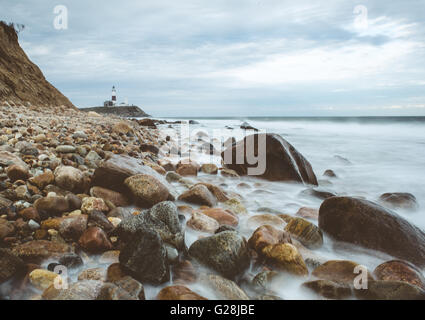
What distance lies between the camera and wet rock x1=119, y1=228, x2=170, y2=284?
4.92 ft

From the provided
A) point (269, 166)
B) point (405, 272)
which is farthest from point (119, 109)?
point (405, 272)

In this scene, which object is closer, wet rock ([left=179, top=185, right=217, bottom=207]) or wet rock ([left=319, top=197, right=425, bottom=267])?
wet rock ([left=319, top=197, right=425, bottom=267])

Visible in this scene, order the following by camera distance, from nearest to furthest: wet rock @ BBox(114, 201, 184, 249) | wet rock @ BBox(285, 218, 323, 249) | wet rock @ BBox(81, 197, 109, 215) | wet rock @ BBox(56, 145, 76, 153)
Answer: wet rock @ BBox(114, 201, 184, 249), wet rock @ BBox(81, 197, 109, 215), wet rock @ BBox(285, 218, 323, 249), wet rock @ BBox(56, 145, 76, 153)

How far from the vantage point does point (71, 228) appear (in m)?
1.76

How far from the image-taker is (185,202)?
9.25 ft

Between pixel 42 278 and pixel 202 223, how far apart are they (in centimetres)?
121

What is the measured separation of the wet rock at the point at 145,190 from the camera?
2.49 metres

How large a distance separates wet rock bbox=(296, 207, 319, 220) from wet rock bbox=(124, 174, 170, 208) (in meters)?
1.60

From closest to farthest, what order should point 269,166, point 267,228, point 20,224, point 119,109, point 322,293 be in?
point 322,293, point 20,224, point 267,228, point 269,166, point 119,109

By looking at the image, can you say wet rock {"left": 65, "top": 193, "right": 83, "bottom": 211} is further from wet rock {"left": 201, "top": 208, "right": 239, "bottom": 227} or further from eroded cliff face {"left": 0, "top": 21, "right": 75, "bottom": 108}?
eroded cliff face {"left": 0, "top": 21, "right": 75, "bottom": 108}

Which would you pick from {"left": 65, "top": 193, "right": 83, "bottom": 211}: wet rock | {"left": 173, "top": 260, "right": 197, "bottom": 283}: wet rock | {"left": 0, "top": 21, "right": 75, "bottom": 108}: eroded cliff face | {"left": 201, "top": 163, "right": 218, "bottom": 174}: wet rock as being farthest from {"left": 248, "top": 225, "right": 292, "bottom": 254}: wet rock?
{"left": 0, "top": 21, "right": 75, "bottom": 108}: eroded cliff face

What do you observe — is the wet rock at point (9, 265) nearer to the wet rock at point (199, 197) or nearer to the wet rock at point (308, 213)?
the wet rock at point (199, 197)
